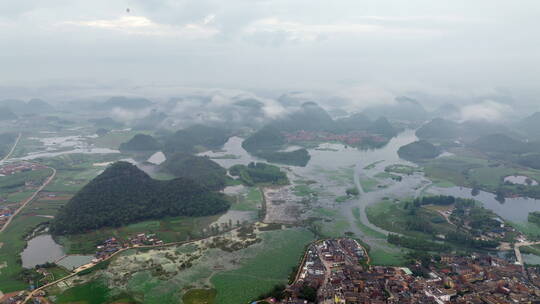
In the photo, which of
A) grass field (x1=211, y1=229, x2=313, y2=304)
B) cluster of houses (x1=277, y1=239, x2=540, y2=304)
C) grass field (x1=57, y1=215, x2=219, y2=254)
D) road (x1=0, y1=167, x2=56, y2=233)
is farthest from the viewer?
road (x1=0, y1=167, x2=56, y2=233)

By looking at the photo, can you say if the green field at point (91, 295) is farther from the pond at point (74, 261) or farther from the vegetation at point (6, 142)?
the vegetation at point (6, 142)

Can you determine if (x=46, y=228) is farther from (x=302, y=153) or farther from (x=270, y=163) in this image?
(x=302, y=153)

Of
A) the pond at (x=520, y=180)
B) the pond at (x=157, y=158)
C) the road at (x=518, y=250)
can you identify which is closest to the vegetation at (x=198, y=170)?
the pond at (x=157, y=158)

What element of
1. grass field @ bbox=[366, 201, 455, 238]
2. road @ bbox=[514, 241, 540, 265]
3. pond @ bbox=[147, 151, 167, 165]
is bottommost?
road @ bbox=[514, 241, 540, 265]

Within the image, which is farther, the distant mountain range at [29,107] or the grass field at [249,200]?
the distant mountain range at [29,107]

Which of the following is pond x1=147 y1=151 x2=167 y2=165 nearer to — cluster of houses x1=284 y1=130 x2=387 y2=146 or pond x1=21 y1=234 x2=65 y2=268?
cluster of houses x1=284 y1=130 x2=387 y2=146

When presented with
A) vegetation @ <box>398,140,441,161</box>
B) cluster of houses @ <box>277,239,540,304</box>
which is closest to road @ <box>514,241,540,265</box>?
cluster of houses @ <box>277,239,540,304</box>
